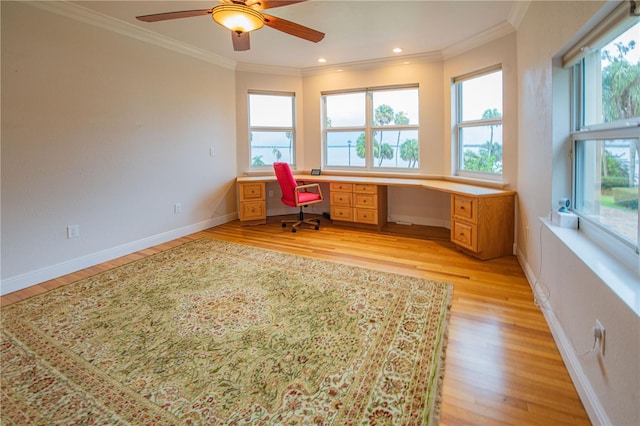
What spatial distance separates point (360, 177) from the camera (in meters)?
5.40

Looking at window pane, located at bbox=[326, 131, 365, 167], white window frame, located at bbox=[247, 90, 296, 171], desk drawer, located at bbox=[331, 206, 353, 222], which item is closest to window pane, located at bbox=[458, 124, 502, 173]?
window pane, located at bbox=[326, 131, 365, 167]

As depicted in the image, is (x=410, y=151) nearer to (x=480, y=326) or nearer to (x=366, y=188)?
(x=366, y=188)

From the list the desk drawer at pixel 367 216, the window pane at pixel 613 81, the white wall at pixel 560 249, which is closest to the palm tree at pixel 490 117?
the white wall at pixel 560 249

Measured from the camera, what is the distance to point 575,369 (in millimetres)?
1681

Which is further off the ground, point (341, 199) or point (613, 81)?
point (613, 81)

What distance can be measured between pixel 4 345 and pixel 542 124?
13.0 feet

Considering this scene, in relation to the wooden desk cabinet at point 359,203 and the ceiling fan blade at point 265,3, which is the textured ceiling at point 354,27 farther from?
the wooden desk cabinet at point 359,203

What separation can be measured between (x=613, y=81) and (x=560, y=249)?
3.05ft

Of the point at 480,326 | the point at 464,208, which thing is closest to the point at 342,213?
the point at 464,208

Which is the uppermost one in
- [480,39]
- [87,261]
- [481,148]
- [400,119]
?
[480,39]

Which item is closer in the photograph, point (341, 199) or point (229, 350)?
point (229, 350)

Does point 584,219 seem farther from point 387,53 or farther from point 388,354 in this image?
point 387,53

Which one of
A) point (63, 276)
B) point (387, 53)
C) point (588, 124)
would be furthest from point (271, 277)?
point (387, 53)

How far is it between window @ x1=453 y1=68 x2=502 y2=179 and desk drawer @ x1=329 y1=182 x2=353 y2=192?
5.04 feet
